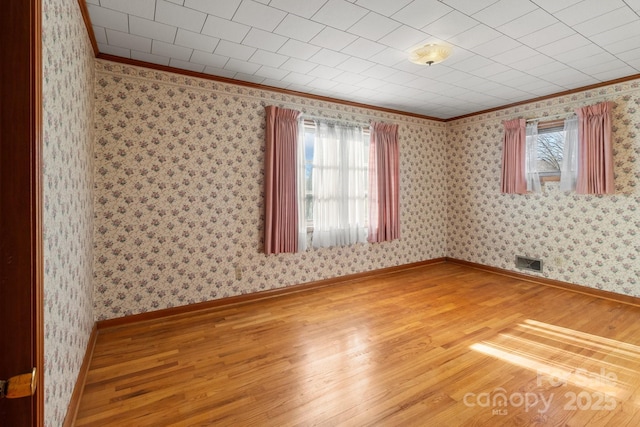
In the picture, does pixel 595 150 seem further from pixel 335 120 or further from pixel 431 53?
pixel 335 120

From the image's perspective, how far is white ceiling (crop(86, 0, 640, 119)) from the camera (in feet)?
7.43

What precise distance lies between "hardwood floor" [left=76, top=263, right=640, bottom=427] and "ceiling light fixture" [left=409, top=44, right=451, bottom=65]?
2534mm

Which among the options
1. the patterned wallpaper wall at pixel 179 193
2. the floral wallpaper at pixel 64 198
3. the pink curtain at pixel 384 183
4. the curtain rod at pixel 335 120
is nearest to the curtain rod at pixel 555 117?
the pink curtain at pixel 384 183

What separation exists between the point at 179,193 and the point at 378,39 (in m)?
2.48

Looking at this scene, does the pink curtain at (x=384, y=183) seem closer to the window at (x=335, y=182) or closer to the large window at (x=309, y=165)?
the window at (x=335, y=182)

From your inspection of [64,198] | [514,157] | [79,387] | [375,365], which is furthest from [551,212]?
[79,387]

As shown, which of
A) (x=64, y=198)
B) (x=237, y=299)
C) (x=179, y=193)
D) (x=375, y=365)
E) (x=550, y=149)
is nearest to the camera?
(x=64, y=198)

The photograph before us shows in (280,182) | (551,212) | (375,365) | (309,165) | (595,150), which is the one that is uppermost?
(595,150)

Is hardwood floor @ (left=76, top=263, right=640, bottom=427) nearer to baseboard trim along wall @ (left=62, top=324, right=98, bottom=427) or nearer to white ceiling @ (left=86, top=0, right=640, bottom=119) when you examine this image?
baseboard trim along wall @ (left=62, top=324, right=98, bottom=427)

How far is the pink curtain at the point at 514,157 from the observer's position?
4.52m

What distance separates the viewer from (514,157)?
4.60 m

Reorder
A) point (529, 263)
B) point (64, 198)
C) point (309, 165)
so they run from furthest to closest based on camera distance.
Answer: point (529, 263)
point (309, 165)
point (64, 198)

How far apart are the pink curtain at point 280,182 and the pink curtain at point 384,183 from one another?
1.33 m
